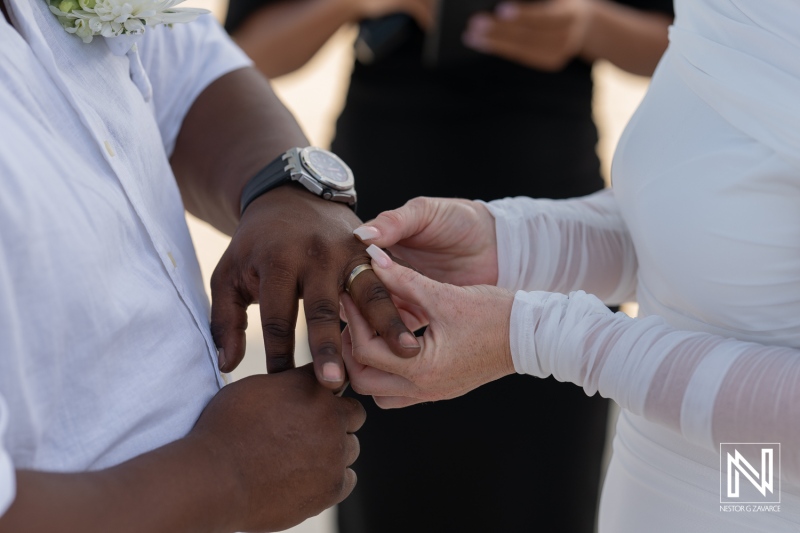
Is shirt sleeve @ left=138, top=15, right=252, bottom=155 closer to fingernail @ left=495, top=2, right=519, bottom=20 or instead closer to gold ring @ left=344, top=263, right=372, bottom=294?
gold ring @ left=344, top=263, right=372, bottom=294

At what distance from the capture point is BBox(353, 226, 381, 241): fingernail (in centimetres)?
131

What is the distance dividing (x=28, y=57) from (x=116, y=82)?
18 cm

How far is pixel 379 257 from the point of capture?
50.1 inches

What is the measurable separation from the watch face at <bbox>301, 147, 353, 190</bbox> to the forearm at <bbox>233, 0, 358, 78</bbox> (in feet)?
3.58

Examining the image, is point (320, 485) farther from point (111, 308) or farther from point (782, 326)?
point (782, 326)

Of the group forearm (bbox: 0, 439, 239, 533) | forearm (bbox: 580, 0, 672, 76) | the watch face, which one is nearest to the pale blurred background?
forearm (bbox: 580, 0, 672, 76)

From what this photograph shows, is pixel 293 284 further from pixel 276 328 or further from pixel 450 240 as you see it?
pixel 450 240

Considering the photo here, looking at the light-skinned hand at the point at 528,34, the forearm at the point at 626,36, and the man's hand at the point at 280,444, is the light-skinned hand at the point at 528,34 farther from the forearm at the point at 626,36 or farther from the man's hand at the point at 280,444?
the man's hand at the point at 280,444

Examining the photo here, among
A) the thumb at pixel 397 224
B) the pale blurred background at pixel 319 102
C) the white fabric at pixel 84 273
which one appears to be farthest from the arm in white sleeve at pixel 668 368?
the pale blurred background at pixel 319 102

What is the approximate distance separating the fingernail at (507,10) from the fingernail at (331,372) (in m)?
1.36

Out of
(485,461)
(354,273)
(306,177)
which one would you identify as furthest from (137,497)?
(485,461)

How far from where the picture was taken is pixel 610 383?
46.2 inches

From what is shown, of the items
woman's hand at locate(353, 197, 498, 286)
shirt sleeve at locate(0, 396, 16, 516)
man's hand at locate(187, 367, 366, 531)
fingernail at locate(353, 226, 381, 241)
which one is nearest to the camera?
shirt sleeve at locate(0, 396, 16, 516)

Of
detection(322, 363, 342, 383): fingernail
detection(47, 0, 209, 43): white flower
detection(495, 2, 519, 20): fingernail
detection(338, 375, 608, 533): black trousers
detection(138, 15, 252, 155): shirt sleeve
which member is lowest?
detection(338, 375, 608, 533): black trousers
